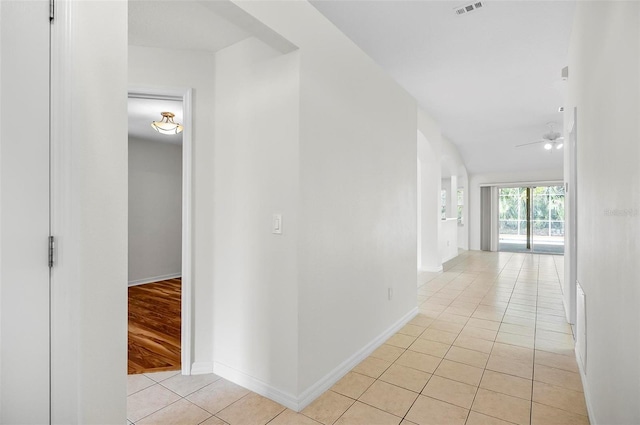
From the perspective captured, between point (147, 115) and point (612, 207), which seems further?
point (147, 115)

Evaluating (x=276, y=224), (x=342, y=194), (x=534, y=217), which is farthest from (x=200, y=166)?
(x=534, y=217)

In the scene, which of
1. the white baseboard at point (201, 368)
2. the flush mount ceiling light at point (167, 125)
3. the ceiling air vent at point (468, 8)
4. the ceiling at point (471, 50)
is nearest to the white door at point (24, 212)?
the white baseboard at point (201, 368)

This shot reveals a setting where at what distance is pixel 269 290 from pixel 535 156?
30.3 feet

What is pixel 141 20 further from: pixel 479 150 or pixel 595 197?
pixel 479 150

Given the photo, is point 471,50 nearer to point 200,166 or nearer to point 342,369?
point 200,166

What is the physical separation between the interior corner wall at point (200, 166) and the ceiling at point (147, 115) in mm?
944

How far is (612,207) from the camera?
142 cm

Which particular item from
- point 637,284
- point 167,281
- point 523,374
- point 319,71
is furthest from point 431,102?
point 167,281

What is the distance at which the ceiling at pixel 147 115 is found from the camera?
4.11 m

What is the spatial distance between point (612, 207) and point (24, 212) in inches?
86.5

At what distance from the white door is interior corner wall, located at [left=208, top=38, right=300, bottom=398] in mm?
1259

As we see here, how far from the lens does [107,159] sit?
1245 millimetres

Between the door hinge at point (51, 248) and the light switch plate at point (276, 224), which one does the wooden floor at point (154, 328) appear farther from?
the door hinge at point (51, 248)

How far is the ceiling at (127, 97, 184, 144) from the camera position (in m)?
4.11
